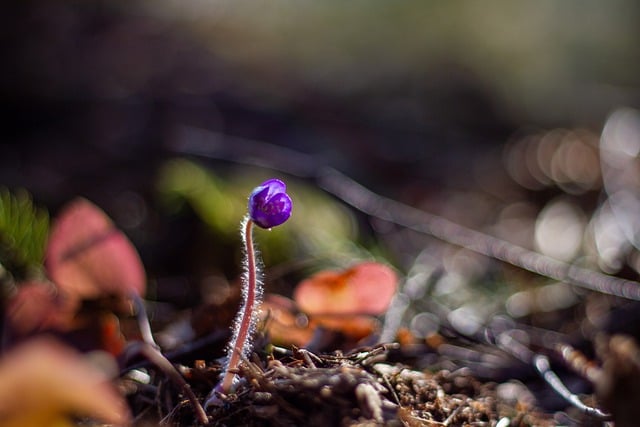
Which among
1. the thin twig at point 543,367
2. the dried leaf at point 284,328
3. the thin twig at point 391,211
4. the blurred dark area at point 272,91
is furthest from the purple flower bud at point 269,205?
the blurred dark area at point 272,91

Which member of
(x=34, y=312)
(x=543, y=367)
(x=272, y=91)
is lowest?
(x=34, y=312)

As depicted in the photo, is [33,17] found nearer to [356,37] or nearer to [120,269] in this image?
[120,269]

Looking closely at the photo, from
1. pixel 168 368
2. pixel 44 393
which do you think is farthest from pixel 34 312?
pixel 44 393

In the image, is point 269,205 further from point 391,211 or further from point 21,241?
point 391,211

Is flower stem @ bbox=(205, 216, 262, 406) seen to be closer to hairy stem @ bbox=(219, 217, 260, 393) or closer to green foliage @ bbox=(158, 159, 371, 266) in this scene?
hairy stem @ bbox=(219, 217, 260, 393)

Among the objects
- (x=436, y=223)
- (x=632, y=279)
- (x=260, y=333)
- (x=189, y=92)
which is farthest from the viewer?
(x=189, y=92)

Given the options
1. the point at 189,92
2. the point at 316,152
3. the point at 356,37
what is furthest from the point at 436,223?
the point at 356,37
